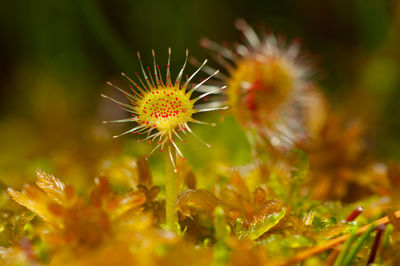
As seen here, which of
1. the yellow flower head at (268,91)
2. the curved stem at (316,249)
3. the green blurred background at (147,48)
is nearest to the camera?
the curved stem at (316,249)

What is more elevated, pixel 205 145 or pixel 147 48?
pixel 147 48

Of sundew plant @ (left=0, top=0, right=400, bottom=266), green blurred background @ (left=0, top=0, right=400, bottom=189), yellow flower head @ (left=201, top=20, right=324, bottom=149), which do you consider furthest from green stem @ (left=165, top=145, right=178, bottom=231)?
green blurred background @ (left=0, top=0, right=400, bottom=189)

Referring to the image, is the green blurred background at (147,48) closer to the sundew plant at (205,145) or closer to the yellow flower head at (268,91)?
the sundew plant at (205,145)

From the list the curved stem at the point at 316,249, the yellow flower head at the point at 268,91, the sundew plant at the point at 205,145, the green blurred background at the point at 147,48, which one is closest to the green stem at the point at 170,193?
the sundew plant at the point at 205,145

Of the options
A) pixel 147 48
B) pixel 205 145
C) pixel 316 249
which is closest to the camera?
pixel 316 249

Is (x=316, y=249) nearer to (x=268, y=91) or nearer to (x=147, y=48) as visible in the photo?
(x=268, y=91)

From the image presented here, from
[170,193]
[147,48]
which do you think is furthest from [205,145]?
[147,48]

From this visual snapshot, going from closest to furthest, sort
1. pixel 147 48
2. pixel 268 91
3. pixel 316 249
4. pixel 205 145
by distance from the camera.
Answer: pixel 316 249 → pixel 268 91 → pixel 205 145 → pixel 147 48

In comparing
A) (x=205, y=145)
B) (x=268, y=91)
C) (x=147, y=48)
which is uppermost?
(x=147, y=48)
